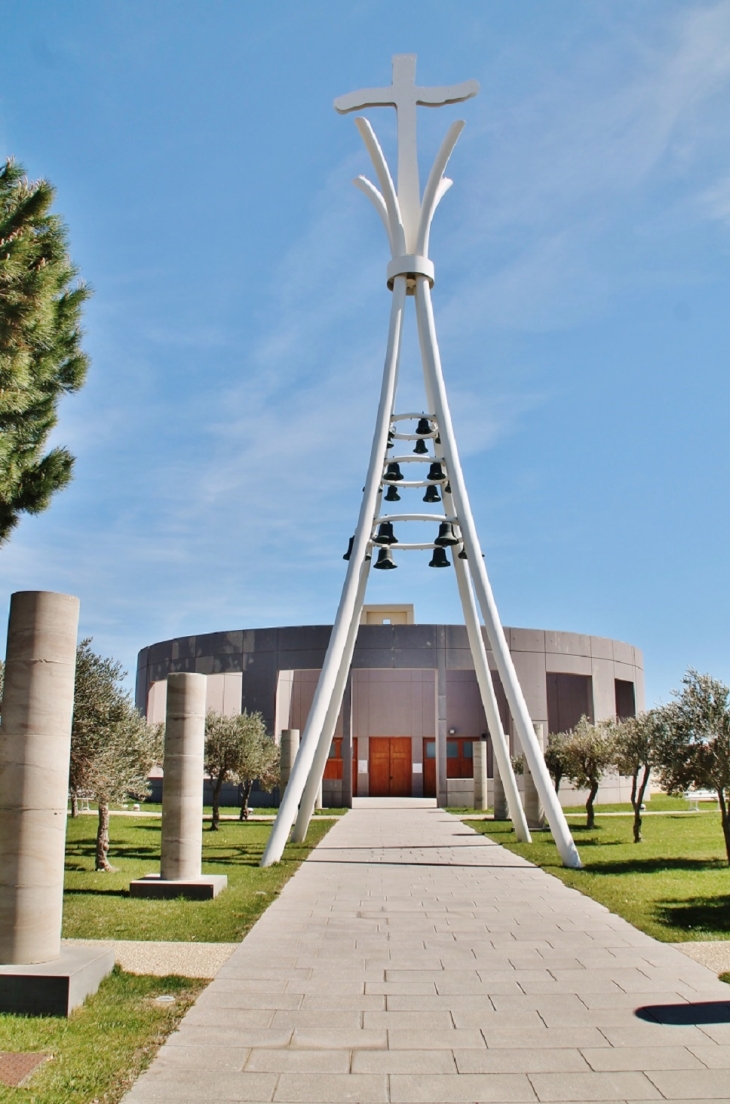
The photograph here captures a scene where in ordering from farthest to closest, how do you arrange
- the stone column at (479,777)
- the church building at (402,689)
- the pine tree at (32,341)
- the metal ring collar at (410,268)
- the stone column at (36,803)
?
the church building at (402,689) < the stone column at (479,777) < the metal ring collar at (410,268) < the pine tree at (32,341) < the stone column at (36,803)

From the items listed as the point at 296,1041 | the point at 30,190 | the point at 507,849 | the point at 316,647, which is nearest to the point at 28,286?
the point at 30,190

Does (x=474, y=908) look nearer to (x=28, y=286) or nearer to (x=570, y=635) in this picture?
(x=28, y=286)

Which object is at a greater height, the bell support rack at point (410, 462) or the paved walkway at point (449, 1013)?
the bell support rack at point (410, 462)

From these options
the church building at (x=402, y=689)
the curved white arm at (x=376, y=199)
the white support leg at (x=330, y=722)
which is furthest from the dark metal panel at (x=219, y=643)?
the curved white arm at (x=376, y=199)

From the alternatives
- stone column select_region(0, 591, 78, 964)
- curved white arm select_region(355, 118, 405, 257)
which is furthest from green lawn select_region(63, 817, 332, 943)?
curved white arm select_region(355, 118, 405, 257)

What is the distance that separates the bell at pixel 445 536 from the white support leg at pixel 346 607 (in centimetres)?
145

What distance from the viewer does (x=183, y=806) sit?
44.1ft

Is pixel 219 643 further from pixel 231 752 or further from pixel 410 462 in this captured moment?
pixel 410 462

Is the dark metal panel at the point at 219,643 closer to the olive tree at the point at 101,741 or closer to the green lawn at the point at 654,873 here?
the green lawn at the point at 654,873

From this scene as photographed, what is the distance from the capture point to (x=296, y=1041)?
579 centimetres

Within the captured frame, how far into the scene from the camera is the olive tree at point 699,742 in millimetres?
14656

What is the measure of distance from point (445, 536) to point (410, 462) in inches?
65.9

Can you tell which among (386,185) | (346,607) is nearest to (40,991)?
(346,607)

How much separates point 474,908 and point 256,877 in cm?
409
